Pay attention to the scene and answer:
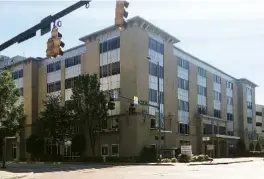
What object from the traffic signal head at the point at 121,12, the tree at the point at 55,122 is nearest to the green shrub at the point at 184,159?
the tree at the point at 55,122

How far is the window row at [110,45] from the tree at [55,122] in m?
9.80

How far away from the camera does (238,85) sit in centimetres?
9331

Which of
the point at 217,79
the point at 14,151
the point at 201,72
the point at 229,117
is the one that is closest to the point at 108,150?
the point at 14,151

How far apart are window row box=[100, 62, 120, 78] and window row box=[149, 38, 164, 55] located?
209 inches

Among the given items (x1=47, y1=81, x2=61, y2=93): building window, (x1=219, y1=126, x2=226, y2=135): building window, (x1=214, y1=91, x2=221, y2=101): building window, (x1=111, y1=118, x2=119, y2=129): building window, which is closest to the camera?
(x1=111, y1=118, x2=119, y2=129): building window

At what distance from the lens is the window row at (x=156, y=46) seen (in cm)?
5868

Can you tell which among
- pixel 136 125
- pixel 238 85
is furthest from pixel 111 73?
pixel 238 85

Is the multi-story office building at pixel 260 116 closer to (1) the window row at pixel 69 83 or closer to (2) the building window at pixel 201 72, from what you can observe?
(2) the building window at pixel 201 72

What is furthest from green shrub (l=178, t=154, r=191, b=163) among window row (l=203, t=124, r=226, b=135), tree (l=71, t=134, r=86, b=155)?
window row (l=203, t=124, r=226, b=135)

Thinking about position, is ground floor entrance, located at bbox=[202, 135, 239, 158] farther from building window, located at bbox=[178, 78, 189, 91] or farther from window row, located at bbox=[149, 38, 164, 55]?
window row, located at bbox=[149, 38, 164, 55]

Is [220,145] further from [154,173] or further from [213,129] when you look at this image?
[154,173]

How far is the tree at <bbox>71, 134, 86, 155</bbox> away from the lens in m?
58.6

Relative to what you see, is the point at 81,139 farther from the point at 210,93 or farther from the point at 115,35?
the point at 210,93

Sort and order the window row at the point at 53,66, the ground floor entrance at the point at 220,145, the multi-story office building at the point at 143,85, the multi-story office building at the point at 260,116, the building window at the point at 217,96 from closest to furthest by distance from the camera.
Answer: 1. the multi-story office building at the point at 143,85
2. the window row at the point at 53,66
3. the ground floor entrance at the point at 220,145
4. the building window at the point at 217,96
5. the multi-story office building at the point at 260,116
